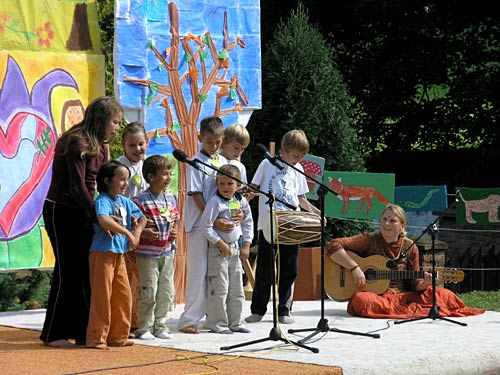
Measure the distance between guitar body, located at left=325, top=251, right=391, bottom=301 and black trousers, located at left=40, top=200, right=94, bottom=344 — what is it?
9.76ft

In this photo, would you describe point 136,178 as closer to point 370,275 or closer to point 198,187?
point 198,187

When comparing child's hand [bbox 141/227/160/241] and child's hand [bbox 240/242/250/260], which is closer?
child's hand [bbox 141/227/160/241]

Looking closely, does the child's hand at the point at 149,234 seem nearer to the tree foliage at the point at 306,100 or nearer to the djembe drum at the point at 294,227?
the djembe drum at the point at 294,227

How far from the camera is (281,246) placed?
9.26m

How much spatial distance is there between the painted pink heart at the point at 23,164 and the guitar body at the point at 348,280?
2.78 metres

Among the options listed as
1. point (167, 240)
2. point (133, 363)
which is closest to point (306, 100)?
point (167, 240)

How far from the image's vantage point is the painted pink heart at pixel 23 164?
9516mm

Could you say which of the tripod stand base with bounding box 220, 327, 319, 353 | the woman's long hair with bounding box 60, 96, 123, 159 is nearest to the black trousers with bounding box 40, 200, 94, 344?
the woman's long hair with bounding box 60, 96, 123, 159

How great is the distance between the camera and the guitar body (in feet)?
32.7

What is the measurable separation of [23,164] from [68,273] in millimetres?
2168

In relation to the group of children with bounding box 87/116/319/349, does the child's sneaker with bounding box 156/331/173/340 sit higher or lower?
lower

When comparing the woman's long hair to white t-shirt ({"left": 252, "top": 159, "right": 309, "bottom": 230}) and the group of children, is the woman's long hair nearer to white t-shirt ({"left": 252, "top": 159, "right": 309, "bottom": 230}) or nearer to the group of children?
the group of children

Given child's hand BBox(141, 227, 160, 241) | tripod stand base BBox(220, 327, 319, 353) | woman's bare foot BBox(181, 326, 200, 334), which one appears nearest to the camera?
tripod stand base BBox(220, 327, 319, 353)

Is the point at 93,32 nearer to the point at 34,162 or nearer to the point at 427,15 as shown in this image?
the point at 34,162
